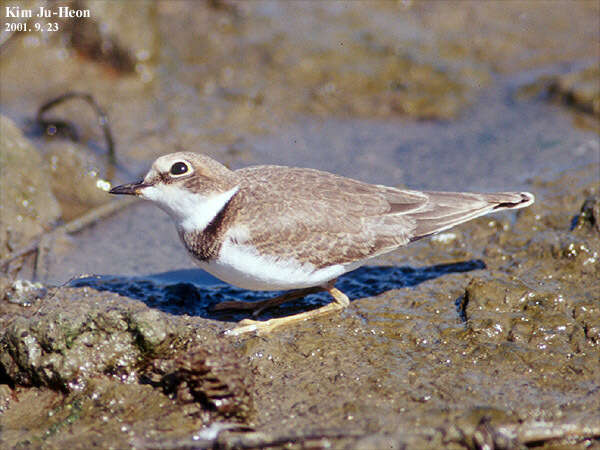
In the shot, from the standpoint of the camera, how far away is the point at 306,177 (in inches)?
249

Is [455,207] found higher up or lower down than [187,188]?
lower down

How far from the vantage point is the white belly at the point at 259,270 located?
5.71 meters

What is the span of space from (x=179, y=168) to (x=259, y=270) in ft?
3.72

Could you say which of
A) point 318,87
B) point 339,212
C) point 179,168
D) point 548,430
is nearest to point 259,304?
point 339,212

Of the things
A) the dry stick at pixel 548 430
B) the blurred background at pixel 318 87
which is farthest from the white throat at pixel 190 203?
the dry stick at pixel 548 430

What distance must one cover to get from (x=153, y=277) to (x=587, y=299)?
13.8 feet

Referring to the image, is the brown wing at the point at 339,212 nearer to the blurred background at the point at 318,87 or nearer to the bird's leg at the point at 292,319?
the bird's leg at the point at 292,319

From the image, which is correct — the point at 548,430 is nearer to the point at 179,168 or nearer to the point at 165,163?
the point at 179,168

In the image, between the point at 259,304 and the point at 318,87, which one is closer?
the point at 259,304

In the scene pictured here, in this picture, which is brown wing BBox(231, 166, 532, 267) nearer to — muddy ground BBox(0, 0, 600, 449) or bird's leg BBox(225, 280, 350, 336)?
bird's leg BBox(225, 280, 350, 336)

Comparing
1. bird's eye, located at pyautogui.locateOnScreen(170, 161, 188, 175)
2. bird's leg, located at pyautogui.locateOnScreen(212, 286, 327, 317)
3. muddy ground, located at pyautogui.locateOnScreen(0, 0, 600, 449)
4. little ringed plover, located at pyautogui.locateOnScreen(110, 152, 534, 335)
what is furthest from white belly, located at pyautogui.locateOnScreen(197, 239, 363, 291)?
bird's eye, located at pyautogui.locateOnScreen(170, 161, 188, 175)

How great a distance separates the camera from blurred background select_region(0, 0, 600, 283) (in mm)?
9406

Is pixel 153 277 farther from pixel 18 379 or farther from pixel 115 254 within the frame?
pixel 18 379

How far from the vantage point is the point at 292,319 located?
621 cm
